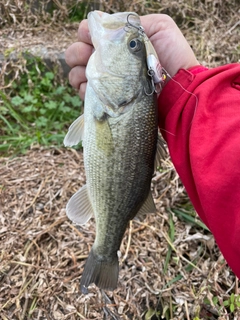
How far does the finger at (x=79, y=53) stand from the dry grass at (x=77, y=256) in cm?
130

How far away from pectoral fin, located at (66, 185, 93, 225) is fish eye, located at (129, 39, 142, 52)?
73cm

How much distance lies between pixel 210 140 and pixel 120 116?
0.43m

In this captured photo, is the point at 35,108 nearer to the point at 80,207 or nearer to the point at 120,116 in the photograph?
the point at 80,207

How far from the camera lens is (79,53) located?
215 cm

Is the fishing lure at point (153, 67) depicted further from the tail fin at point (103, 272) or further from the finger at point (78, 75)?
the tail fin at point (103, 272)

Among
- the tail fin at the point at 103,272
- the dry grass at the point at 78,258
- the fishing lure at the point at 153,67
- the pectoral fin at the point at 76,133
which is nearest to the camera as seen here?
the fishing lure at the point at 153,67

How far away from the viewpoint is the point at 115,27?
182cm

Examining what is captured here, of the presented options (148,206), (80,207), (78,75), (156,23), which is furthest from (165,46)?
(80,207)

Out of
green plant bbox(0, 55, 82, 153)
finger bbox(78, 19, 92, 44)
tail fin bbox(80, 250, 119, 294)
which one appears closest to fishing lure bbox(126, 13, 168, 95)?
finger bbox(78, 19, 92, 44)

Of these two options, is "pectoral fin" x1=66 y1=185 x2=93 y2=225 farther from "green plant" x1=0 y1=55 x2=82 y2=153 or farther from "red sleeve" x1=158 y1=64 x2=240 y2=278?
"green plant" x1=0 y1=55 x2=82 y2=153

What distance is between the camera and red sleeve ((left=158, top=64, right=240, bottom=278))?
1558 mm

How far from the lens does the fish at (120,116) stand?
1.79 metres

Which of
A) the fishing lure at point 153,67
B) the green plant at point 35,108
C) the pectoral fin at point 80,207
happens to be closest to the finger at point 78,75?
the fishing lure at point 153,67

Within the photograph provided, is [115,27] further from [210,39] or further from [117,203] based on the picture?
[210,39]
